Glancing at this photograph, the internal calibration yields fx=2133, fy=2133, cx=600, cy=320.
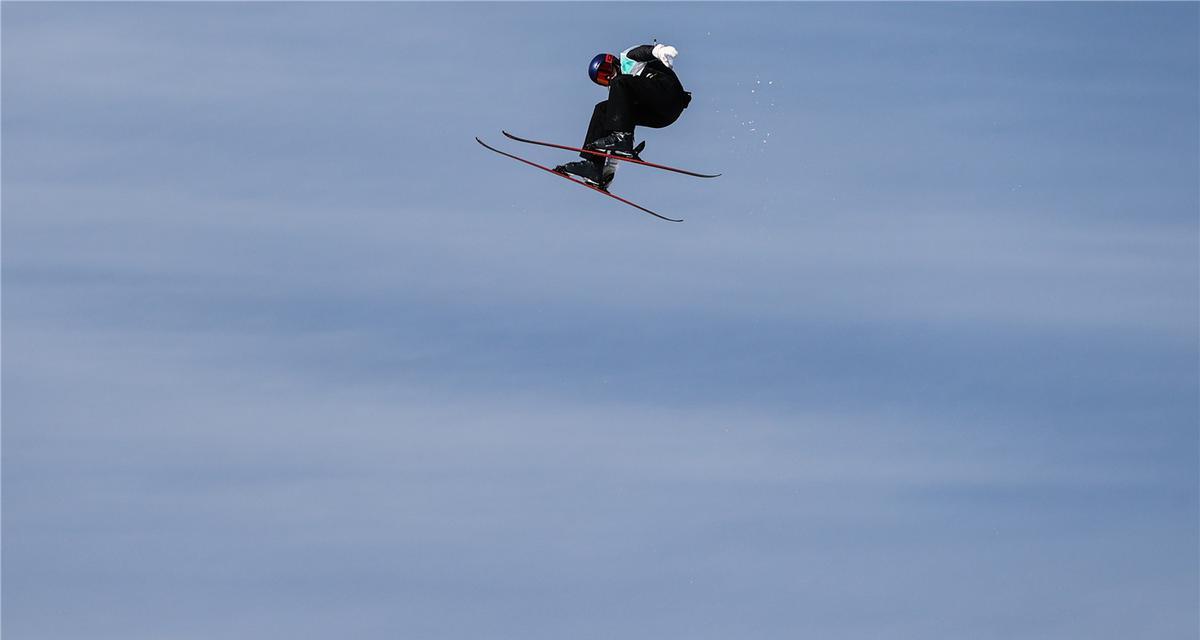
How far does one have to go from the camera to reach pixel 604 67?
31.7 meters

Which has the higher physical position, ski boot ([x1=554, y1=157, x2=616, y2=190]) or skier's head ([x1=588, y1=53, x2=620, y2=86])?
skier's head ([x1=588, y1=53, x2=620, y2=86])

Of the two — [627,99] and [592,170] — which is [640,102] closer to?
[627,99]

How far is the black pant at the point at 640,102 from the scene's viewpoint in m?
31.4

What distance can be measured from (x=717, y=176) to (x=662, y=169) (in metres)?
1.10

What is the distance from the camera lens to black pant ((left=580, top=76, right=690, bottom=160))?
3141 centimetres

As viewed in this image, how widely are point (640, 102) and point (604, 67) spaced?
30.2 inches

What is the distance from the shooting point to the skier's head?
104ft

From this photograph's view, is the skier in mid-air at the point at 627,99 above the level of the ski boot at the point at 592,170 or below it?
above

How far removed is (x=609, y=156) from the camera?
31.4 metres

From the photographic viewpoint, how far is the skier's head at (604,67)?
31.7m

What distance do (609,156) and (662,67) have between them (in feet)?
4.98

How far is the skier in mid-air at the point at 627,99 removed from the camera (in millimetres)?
31359

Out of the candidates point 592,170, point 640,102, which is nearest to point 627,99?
point 640,102

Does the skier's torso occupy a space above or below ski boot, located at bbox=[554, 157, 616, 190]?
above
